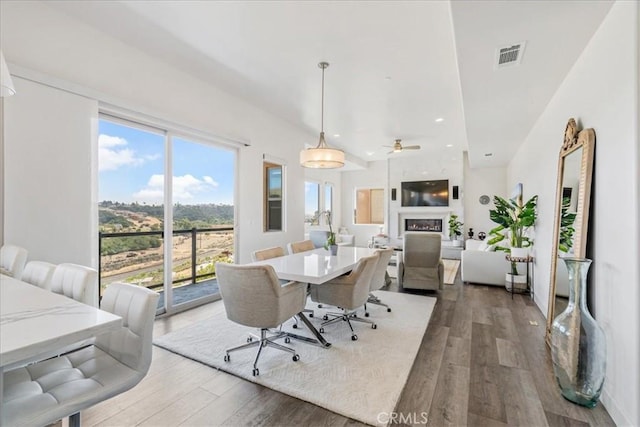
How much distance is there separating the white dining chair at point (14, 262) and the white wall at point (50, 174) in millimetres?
506

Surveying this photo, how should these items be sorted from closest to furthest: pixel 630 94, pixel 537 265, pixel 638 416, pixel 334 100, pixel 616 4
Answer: pixel 638 416 < pixel 630 94 < pixel 616 4 < pixel 537 265 < pixel 334 100

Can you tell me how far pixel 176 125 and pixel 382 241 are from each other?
678cm

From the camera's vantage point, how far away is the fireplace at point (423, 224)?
9.14 meters

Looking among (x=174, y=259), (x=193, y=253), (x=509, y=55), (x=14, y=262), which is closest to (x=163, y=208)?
(x=174, y=259)

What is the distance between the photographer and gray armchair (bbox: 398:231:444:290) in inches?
175

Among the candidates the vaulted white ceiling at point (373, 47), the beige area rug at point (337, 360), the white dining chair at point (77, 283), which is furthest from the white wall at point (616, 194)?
the white dining chair at point (77, 283)

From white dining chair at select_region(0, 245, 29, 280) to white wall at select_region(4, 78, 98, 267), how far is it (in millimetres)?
506

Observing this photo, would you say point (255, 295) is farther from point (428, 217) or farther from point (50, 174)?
point (428, 217)

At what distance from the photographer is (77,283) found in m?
1.54

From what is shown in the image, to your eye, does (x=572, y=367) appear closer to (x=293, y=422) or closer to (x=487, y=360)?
(x=487, y=360)

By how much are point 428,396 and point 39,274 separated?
8.46ft

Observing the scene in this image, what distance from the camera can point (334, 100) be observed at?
4.59 metres

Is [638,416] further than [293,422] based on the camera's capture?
No

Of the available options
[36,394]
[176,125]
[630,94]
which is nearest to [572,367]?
[630,94]
